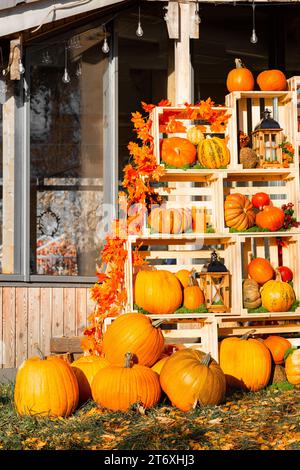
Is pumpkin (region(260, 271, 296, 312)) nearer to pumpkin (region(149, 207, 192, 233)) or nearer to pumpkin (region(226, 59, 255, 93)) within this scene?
pumpkin (region(149, 207, 192, 233))

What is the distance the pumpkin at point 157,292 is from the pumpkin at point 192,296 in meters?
0.06

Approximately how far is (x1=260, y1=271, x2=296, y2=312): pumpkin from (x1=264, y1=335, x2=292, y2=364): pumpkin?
0.25 metres

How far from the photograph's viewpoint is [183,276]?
6453 mm

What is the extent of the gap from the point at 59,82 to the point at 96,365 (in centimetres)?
297

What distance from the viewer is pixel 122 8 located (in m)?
7.45

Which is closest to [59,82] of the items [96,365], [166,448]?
[96,365]

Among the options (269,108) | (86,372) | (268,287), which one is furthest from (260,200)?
(86,372)

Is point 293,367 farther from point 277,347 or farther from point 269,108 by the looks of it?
point 269,108

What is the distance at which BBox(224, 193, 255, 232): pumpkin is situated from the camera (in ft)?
21.3

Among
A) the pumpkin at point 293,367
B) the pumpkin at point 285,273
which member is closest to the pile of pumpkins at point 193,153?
the pumpkin at point 285,273

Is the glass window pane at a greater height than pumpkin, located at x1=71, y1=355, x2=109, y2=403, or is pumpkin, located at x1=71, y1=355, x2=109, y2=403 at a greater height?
the glass window pane

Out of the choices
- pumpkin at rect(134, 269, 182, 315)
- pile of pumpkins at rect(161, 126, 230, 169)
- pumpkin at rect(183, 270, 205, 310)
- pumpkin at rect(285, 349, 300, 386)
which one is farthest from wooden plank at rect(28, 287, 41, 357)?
pumpkin at rect(285, 349, 300, 386)

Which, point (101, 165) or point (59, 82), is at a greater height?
point (59, 82)
